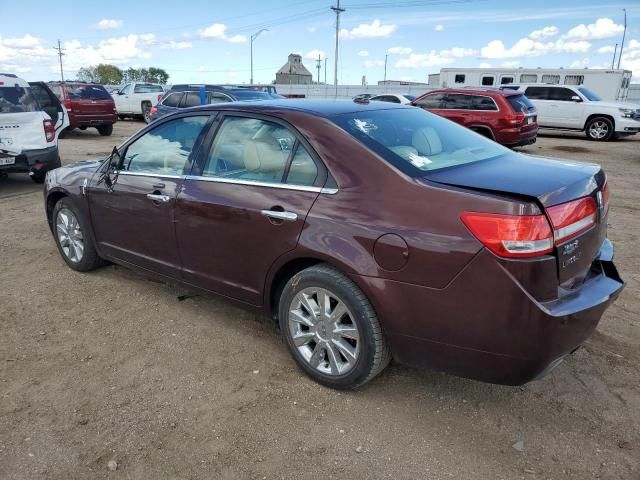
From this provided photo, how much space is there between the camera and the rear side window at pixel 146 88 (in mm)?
23359

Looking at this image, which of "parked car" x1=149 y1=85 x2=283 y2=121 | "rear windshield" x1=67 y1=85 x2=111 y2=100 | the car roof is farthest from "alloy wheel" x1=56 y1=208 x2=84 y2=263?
"rear windshield" x1=67 y1=85 x2=111 y2=100

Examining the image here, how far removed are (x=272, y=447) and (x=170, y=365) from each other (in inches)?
40.9

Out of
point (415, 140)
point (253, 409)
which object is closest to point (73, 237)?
point (253, 409)

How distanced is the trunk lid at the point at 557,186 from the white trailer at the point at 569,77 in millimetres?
24887

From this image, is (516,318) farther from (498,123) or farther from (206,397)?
(498,123)

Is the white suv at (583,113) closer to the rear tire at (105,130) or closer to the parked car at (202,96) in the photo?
the parked car at (202,96)

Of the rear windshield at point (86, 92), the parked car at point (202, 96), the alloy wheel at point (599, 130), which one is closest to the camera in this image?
the parked car at point (202, 96)

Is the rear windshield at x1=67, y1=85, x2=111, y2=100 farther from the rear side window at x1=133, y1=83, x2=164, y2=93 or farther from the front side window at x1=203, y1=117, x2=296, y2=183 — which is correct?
the front side window at x1=203, y1=117, x2=296, y2=183

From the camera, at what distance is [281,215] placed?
2.91 meters

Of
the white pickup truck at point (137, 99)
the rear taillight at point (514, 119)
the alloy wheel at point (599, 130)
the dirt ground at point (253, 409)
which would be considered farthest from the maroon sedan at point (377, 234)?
the white pickup truck at point (137, 99)

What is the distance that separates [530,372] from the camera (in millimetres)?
2373

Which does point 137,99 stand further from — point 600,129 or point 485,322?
point 485,322

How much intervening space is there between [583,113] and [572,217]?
16.6 m

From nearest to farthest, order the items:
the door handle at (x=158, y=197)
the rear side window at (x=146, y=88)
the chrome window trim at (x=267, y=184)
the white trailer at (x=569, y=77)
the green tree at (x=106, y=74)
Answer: the chrome window trim at (x=267, y=184), the door handle at (x=158, y=197), the rear side window at (x=146, y=88), the white trailer at (x=569, y=77), the green tree at (x=106, y=74)
